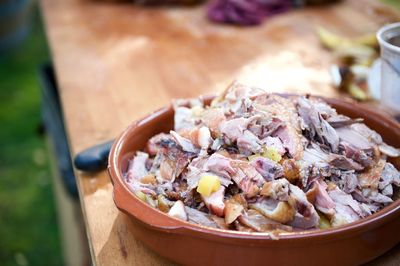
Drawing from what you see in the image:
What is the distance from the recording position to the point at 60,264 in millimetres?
2436

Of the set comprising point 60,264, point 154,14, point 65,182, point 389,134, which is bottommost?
point 60,264

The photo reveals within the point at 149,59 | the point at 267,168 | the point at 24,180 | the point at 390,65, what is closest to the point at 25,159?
the point at 24,180

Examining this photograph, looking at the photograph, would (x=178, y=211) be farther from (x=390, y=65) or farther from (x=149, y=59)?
(x=149, y=59)

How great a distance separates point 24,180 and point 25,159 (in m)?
0.20

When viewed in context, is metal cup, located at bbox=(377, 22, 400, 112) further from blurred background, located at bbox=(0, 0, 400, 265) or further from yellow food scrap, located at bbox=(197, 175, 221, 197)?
blurred background, located at bbox=(0, 0, 400, 265)

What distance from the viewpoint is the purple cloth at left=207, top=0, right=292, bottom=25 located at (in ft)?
7.29

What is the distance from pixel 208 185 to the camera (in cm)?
89

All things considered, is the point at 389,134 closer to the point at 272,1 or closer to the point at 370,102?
the point at 370,102

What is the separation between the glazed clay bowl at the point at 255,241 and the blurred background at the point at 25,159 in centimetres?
104

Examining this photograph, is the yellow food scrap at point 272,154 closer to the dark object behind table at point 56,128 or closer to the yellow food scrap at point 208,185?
the yellow food scrap at point 208,185

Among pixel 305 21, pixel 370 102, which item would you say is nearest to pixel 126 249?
pixel 370 102

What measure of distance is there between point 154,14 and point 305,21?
643 mm

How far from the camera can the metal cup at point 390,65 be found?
4.09 ft

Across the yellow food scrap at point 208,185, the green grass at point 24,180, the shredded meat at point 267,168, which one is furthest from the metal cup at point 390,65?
the green grass at point 24,180
